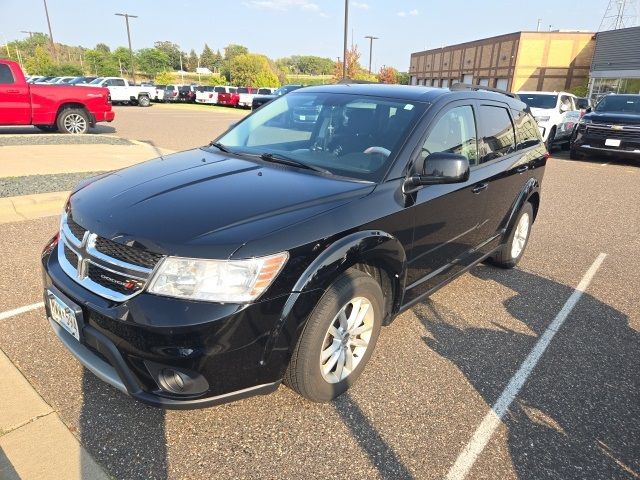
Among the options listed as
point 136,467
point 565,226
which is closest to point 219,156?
point 136,467

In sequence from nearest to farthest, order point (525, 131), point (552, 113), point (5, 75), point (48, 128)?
point (525, 131), point (5, 75), point (48, 128), point (552, 113)

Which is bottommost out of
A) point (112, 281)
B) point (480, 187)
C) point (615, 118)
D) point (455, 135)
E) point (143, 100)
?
point (143, 100)

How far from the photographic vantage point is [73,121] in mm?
12641

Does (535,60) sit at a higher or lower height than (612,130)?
higher

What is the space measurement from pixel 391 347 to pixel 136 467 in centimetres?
180

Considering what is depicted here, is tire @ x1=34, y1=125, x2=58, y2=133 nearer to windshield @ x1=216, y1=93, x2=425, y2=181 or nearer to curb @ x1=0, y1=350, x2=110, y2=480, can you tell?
windshield @ x1=216, y1=93, x2=425, y2=181

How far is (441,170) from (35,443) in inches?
102

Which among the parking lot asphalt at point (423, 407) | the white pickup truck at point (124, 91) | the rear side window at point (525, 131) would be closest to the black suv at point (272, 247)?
the parking lot asphalt at point (423, 407)

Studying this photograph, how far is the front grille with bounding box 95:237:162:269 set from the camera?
2143mm

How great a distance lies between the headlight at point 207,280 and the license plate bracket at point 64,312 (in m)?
0.49

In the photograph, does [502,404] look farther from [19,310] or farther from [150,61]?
[150,61]

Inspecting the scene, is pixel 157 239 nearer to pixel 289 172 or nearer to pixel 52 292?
pixel 52 292

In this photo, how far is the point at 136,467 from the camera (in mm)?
2197

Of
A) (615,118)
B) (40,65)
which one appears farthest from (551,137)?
(40,65)
